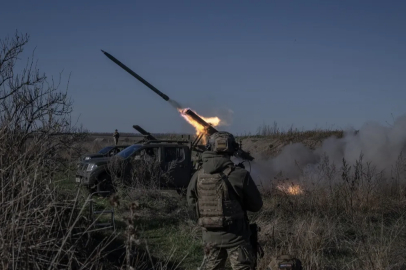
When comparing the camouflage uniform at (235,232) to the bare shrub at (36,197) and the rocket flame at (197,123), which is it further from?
the rocket flame at (197,123)

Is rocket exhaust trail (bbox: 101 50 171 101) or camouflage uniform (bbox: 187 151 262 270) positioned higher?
rocket exhaust trail (bbox: 101 50 171 101)

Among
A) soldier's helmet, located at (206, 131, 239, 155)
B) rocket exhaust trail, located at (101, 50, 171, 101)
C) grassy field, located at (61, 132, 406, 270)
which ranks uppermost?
rocket exhaust trail, located at (101, 50, 171, 101)

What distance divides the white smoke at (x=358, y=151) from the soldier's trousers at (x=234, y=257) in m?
10.9

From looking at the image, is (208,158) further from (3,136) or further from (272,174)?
(272,174)

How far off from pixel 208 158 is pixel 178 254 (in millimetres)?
3259

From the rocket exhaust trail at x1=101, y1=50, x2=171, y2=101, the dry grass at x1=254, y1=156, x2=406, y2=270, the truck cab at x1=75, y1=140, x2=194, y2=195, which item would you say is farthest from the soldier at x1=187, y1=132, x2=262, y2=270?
the rocket exhaust trail at x1=101, y1=50, x2=171, y2=101

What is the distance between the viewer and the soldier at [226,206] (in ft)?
17.1

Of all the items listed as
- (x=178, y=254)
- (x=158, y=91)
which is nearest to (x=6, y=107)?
(x=178, y=254)

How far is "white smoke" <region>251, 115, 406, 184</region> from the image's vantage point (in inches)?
707

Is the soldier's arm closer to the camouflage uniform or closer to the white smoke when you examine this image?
the camouflage uniform

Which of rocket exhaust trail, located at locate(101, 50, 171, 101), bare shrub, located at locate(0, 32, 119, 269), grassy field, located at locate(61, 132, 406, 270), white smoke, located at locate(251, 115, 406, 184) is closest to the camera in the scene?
bare shrub, located at locate(0, 32, 119, 269)

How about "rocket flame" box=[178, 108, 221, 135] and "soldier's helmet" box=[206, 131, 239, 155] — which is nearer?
"soldier's helmet" box=[206, 131, 239, 155]

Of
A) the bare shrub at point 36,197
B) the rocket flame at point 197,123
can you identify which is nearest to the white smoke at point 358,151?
the rocket flame at point 197,123

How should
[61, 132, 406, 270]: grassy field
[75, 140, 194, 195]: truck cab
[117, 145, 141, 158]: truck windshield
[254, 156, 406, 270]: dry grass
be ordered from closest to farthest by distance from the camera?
[254, 156, 406, 270]: dry grass → [61, 132, 406, 270]: grassy field → [75, 140, 194, 195]: truck cab → [117, 145, 141, 158]: truck windshield
